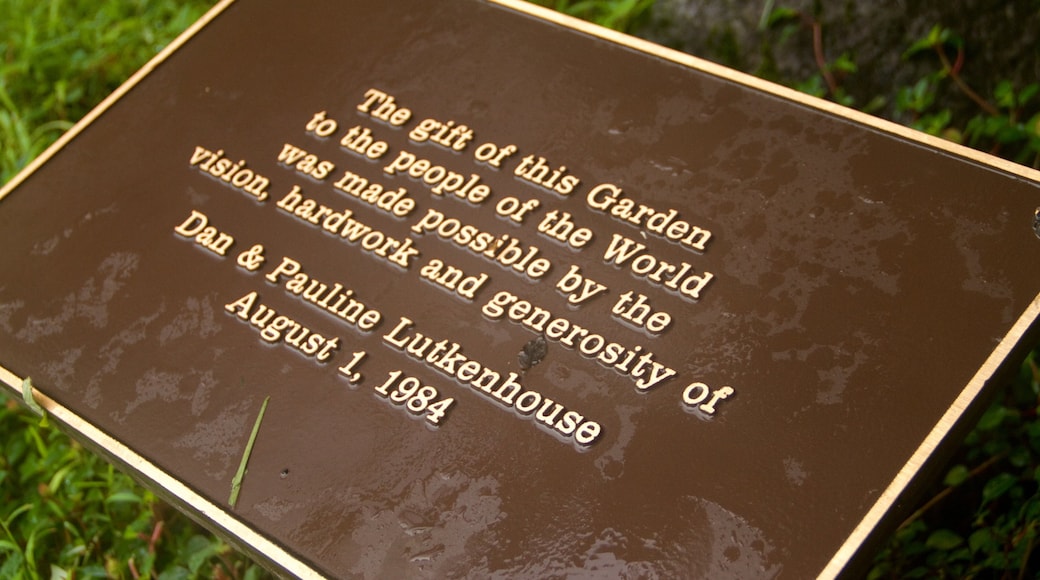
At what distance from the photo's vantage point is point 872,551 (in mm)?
1542

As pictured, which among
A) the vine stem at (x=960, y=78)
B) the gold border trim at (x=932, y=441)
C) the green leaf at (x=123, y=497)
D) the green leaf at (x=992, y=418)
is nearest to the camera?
the gold border trim at (x=932, y=441)

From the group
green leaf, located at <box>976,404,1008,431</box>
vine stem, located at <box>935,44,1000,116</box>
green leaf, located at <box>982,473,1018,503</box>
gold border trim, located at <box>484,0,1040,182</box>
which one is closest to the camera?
gold border trim, located at <box>484,0,1040,182</box>

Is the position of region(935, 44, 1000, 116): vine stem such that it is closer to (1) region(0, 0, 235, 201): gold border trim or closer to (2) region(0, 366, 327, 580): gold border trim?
(1) region(0, 0, 235, 201): gold border trim

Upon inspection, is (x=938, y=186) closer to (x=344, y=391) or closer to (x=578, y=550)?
(x=578, y=550)

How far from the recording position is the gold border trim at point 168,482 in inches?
66.2

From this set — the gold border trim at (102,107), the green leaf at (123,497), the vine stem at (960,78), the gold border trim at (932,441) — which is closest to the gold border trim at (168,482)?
the green leaf at (123,497)

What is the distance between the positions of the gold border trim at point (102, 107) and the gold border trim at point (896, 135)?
0.80m

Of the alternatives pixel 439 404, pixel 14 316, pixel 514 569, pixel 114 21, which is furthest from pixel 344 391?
pixel 114 21

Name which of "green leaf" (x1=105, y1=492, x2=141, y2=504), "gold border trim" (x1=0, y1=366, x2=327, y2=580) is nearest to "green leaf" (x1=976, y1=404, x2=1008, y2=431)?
"gold border trim" (x1=0, y1=366, x2=327, y2=580)

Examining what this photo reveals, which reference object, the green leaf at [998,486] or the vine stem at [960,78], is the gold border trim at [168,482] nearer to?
the green leaf at [998,486]

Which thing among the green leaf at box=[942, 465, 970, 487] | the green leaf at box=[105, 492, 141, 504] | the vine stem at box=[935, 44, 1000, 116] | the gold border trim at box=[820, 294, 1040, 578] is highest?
the vine stem at box=[935, 44, 1000, 116]

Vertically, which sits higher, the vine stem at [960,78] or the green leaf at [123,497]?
the vine stem at [960,78]

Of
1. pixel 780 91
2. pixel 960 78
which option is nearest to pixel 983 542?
pixel 780 91

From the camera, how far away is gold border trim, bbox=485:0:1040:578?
149 cm
